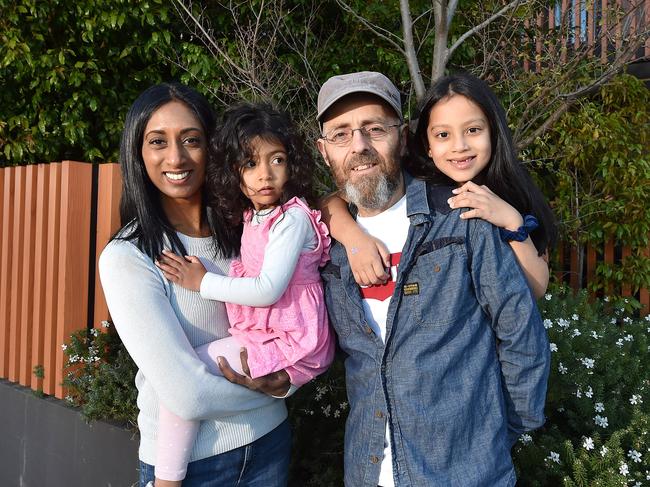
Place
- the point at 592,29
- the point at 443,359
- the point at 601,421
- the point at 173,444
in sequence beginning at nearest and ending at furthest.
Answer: the point at 443,359 < the point at 173,444 < the point at 601,421 < the point at 592,29

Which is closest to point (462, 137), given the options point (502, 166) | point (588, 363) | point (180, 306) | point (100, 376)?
point (502, 166)

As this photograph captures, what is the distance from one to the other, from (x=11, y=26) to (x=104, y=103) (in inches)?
39.0

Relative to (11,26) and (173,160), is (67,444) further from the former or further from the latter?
(11,26)

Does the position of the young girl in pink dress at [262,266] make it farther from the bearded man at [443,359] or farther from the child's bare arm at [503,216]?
the child's bare arm at [503,216]

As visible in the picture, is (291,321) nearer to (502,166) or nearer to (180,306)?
(180,306)

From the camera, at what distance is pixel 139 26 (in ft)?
18.1

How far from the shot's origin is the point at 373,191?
1.99 metres

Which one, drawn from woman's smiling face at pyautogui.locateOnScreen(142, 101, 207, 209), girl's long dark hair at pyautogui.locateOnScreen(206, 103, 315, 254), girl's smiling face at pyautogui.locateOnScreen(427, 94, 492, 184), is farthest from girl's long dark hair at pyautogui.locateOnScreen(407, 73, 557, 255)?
woman's smiling face at pyautogui.locateOnScreen(142, 101, 207, 209)

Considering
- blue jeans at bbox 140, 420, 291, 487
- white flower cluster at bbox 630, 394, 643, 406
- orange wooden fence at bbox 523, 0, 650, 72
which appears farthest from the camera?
orange wooden fence at bbox 523, 0, 650, 72

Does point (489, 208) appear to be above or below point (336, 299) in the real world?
above

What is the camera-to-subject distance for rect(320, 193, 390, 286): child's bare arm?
1845mm

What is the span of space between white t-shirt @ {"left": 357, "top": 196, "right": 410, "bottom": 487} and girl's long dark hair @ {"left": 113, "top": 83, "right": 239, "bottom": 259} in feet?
2.21

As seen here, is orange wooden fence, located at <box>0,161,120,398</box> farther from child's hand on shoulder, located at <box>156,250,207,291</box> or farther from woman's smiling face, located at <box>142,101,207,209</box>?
child's hand on shoulder, located at <box>156,250,207,291</box>

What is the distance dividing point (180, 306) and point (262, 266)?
1.01 ft
